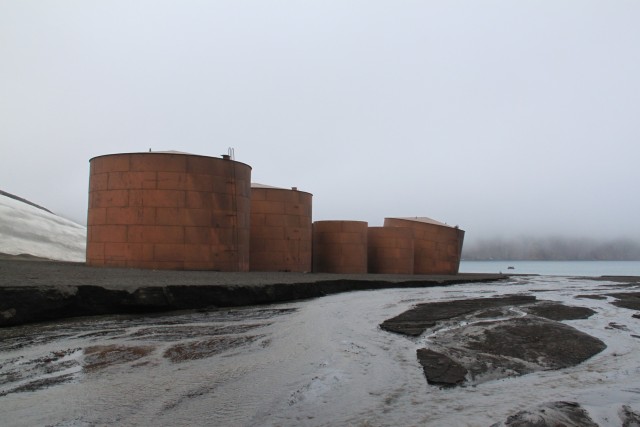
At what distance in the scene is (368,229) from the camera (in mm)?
31375

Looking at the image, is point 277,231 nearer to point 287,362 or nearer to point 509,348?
point 509,348

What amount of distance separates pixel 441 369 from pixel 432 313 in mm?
5070

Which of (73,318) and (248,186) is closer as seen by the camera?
(73,318)

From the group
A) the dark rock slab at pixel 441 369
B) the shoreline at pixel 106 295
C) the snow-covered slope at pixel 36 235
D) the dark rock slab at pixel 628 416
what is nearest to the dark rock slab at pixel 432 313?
the dark rock slab at pixel 441 369

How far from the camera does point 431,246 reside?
109 feet

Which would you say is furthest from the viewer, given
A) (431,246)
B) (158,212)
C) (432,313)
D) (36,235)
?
(431,246)

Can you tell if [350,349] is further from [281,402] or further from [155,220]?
[155,220]

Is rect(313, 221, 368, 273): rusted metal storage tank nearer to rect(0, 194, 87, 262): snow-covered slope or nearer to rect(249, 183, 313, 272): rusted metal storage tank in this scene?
rect(249, 183, 313, 272): rusted metal storage tank

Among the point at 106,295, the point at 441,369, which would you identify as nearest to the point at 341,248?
the point at 106,295

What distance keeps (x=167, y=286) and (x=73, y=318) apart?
208cm

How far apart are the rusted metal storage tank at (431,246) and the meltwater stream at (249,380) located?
24637 mm

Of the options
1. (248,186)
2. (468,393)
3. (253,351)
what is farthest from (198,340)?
(248,186)

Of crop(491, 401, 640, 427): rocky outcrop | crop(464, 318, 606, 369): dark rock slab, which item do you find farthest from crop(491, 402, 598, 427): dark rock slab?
crop(464, 318, 606, 369): dark rock slab

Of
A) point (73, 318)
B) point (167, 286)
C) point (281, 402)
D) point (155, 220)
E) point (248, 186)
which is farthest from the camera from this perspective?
point (248, 186)
